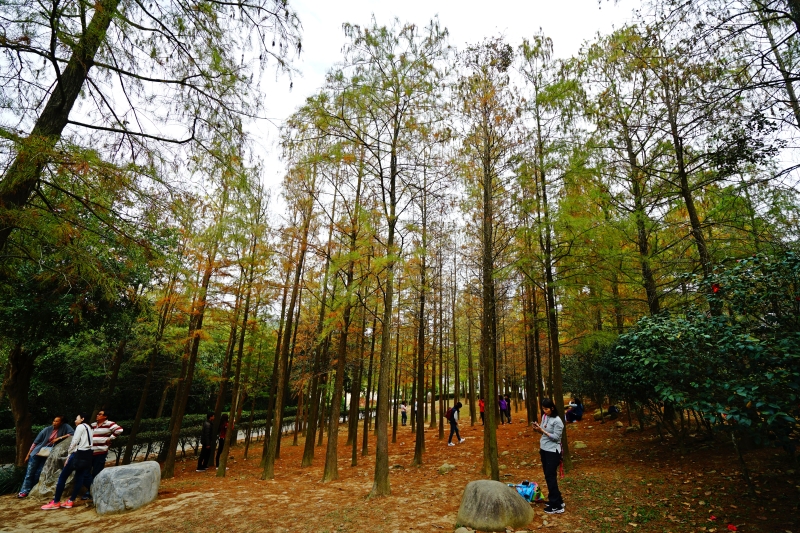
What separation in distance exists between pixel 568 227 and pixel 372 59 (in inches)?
226

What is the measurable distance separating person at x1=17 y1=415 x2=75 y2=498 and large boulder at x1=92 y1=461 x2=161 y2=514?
6.82ft

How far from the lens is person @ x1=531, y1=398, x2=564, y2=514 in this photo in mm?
5289

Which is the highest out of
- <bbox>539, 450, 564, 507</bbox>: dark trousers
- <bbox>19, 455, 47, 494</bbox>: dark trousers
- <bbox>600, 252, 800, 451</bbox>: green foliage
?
<bbox>600, 252, 800, 451</bbox>: green foliage

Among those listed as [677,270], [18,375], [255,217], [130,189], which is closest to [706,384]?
[677,270]

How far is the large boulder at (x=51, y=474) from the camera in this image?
25.6 feet

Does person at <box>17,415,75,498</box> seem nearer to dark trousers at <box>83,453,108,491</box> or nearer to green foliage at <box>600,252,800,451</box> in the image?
dark trousers at <box>83,453,108,491</box>

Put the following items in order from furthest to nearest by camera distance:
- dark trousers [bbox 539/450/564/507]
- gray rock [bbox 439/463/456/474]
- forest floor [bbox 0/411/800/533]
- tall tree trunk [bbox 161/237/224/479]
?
tall tree trunk [bbox 161/237/224/479]
gray rock [bbox 439/463/456/474]
dark trousers [bbox 539/450/564/507]
forest floor [bbox 0/411/800/533]

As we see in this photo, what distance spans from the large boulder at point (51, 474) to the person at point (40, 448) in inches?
5.3

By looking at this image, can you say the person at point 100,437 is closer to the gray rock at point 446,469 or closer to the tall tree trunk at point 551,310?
the gray rock at point 446,469

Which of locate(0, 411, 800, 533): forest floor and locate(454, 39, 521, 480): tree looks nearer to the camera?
locate(0, 411, 800, 533): forest floor

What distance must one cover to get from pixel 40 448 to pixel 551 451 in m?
10.7

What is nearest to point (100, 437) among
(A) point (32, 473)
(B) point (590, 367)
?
(A) point (32, 473)

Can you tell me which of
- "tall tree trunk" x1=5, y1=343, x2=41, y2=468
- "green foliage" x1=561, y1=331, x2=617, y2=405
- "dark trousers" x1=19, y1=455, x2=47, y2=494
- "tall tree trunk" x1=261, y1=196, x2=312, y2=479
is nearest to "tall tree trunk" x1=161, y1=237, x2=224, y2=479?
"tall tree trunk" x1=261, y1=196, x2=312, y2=479

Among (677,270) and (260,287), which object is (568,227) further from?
(260,287)
